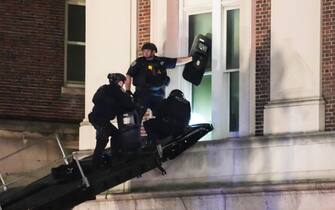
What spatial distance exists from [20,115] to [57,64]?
4.85ft

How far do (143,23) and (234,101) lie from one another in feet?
7.82

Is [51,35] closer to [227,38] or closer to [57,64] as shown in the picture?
[57,64]

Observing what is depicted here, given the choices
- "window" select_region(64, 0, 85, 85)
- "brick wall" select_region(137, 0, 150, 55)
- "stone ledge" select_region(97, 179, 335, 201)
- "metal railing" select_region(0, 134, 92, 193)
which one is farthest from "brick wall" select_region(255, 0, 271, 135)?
"window" select_region(64, 0, 85, 85)

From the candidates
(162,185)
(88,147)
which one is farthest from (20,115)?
(162,185)

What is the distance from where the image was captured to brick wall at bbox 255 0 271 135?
848 inches

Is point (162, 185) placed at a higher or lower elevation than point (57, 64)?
lower

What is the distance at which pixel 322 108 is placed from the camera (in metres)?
20.6

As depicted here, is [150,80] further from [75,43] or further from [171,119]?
[75,43]

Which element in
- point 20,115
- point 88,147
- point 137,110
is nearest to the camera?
point 137,110

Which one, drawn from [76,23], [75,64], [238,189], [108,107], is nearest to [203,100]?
[238,189]

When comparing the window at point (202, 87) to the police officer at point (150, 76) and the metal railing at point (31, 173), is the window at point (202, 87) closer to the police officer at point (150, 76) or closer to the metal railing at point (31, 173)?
the metal railing at point (31, 173)

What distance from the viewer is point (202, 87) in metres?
23.0

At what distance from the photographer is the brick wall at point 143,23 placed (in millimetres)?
Result: 23562

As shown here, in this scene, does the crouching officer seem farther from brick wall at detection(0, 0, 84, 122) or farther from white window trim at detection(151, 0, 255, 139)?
brick wall at detection(0, 0, 84, 122)
